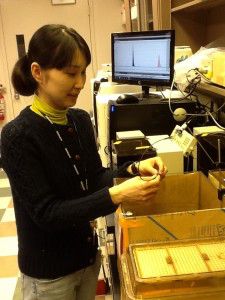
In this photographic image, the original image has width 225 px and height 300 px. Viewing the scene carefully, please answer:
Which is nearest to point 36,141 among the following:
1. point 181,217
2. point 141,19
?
point 181,217

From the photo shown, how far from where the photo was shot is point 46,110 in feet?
3.51

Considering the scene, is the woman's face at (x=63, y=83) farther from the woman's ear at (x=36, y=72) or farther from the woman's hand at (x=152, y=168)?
the woman's hand at (x=152, y=168)

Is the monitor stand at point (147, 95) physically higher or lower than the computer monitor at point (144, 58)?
lower

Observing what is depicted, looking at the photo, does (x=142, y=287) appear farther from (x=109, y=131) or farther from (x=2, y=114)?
(x=2, y=114)

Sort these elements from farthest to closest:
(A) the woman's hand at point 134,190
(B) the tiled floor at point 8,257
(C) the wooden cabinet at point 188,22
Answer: (C) the wooden cabinet at point 188,22
(B) the tiled floor at point 8,257
(A) the woman's hand at point 134,190

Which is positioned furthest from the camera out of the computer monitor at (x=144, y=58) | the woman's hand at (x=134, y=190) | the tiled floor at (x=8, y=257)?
the tiled floor at (x=8, y=257)

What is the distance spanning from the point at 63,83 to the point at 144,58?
1.14 meters

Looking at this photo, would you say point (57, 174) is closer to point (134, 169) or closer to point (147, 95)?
point (134, 169)

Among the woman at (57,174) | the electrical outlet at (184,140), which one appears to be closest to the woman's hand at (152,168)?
the woman at (57,174)

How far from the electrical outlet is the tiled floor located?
1119 mm

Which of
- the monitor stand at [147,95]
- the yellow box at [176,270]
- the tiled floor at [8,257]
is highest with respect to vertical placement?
the monitor stand at [147,95]

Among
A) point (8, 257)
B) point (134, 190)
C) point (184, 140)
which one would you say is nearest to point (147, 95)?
point (184, 140)

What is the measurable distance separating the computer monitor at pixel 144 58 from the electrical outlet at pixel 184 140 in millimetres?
414

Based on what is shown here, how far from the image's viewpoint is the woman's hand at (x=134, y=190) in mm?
960
